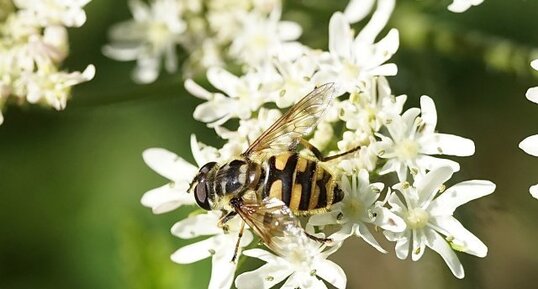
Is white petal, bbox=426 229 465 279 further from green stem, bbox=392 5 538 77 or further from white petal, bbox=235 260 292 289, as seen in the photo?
green stem, bbox=392 5 538 77

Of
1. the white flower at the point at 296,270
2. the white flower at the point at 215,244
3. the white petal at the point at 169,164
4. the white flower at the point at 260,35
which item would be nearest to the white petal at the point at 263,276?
the white flower at the point at 296,270

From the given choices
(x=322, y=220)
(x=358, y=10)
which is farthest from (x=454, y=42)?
(x=322, y=220)

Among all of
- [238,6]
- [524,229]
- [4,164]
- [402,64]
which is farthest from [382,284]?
[4,164]

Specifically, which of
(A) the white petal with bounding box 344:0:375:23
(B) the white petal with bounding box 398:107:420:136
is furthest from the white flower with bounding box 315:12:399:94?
(A) the white petal with bounding box 344:0:375:23

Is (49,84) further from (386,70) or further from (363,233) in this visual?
(363,233)

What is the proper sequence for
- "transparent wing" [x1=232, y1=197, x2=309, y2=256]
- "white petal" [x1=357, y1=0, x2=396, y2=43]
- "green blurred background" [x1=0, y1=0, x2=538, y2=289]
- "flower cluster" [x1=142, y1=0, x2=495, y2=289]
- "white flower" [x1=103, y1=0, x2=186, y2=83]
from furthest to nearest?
"green blurred background" [x1=0, y1=0, x2=538, y2=289] < "white flower" [x1=103, y1=0, x2=186, y2=83] < "white petal" [x1=357, y1=0, x2=396, y2=43] < "flower cluster" [x1=142, y1=0, x2=495, y2=289] < "transparent wing" [x1=232, y1=197, x2=309, y2=256]

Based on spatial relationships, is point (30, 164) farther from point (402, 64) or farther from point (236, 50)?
point (402, 64)
